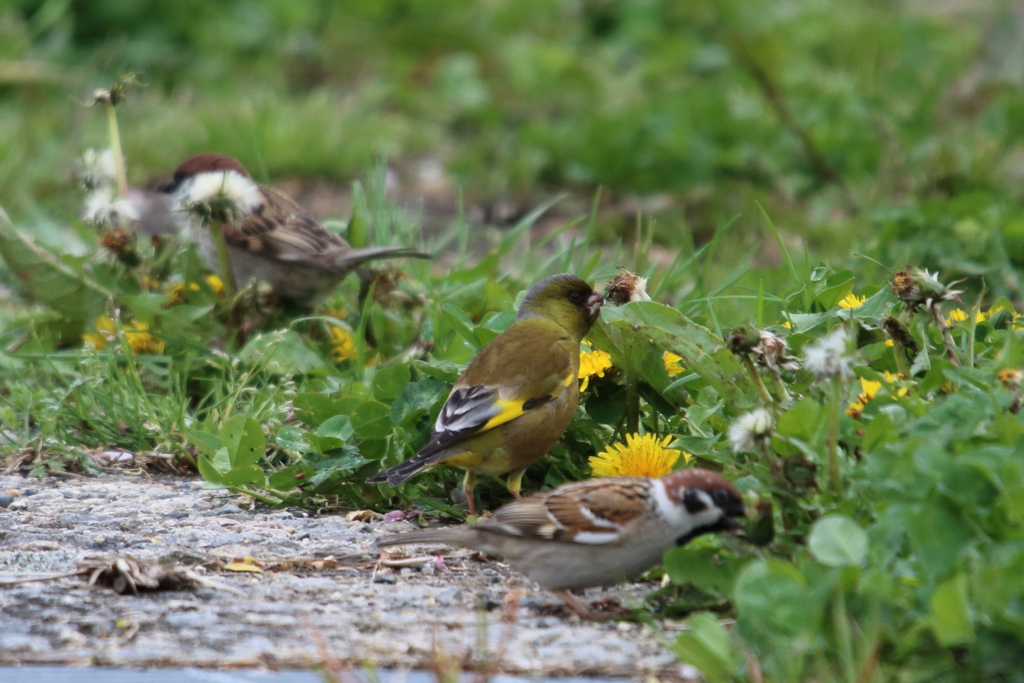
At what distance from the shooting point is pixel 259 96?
32.5 ft

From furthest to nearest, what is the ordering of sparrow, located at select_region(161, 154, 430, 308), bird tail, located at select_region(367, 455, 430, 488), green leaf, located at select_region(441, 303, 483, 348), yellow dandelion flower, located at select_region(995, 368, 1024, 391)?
sparrow, located at select_region(161, 154, 430, 308)
green leaf, located at select_region(441, 303, 483, 348)
bird tail, located at select_region(367, 455, 430, 488)
yellow dandelion flower, located at select_region(995, 368, 1024, 391)

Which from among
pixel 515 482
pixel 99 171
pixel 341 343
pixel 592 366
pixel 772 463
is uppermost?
pixel 99 171

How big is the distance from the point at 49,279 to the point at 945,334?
3590 mm

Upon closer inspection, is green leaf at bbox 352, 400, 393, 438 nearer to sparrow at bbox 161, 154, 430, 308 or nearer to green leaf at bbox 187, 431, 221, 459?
green leaf at bbox 187, 431, 221, 459

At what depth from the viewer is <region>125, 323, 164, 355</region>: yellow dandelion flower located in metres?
5.02

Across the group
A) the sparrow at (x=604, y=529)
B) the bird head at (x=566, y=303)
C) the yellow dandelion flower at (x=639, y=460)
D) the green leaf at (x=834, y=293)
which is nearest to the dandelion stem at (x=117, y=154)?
the bird head at (x=566, y=303)

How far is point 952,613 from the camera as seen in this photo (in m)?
2.33

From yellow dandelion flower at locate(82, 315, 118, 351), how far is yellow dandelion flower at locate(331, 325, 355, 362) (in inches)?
35.1

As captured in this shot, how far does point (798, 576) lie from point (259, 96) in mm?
8180

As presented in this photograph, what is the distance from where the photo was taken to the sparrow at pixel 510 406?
379 cm

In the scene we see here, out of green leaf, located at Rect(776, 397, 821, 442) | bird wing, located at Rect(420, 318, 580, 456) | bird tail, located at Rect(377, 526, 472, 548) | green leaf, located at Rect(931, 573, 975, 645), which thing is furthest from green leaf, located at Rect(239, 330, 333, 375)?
green leaf, located at Rect(931, 573, 975, 645)

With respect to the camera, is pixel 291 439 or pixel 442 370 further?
pixel 442 370

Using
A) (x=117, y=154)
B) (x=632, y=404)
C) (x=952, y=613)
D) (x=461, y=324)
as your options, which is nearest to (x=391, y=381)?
(x=461, y=324)

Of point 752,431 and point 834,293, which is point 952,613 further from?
point 834,293
